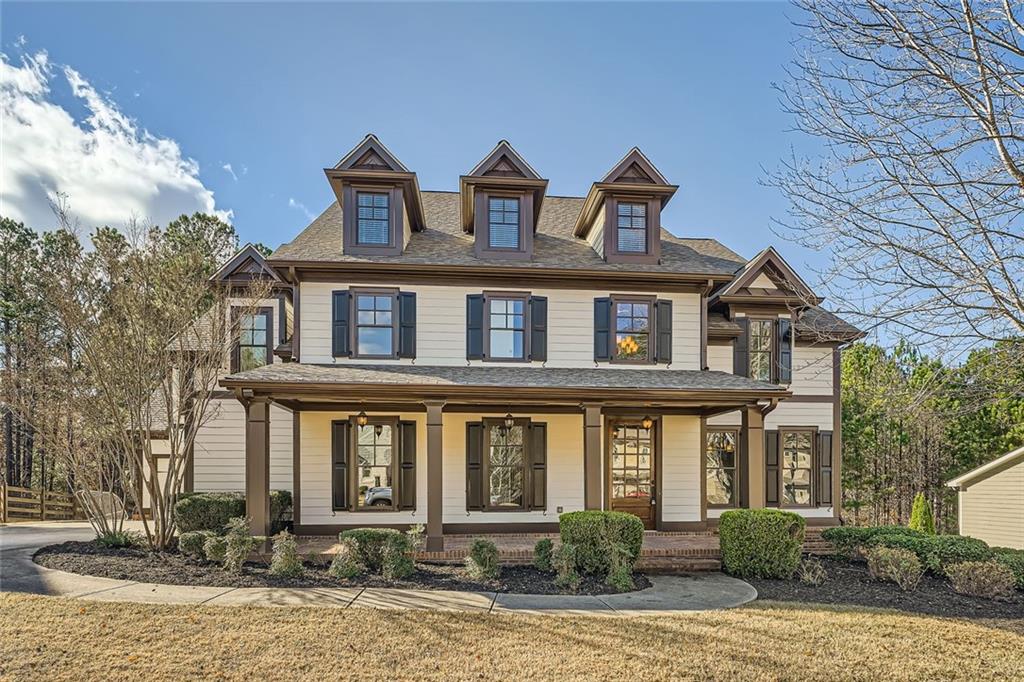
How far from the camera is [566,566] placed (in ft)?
28.0

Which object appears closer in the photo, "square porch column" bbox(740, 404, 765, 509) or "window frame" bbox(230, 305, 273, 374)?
"square porch column" bbox(740, 404, 765, 509)

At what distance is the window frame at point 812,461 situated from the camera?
13.5 m

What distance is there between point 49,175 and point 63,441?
4.82 m

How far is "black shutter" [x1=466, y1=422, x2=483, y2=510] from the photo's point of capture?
1197cm

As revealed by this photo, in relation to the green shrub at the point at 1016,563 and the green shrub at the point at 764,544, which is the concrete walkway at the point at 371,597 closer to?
the green shrub at the point at 764,544

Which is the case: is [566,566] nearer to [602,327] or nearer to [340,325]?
[602,327]

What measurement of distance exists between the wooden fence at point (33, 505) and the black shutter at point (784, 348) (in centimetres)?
2199

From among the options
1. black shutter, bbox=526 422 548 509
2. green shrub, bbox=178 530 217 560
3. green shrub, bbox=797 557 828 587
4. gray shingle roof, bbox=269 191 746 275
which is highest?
gray shingle roof, bbox=269 191 746 275

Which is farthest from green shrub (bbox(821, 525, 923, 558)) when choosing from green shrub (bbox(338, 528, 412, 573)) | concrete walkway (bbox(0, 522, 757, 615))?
green shrub (bbox(338, 528, 412, 573))

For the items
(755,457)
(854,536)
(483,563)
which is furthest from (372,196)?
(854,536)

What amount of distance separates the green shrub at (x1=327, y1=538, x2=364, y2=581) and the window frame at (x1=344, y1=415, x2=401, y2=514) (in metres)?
3.05

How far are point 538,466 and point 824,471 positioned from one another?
716cm

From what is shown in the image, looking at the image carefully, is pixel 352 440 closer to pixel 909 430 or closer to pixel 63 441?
pixel 63 441

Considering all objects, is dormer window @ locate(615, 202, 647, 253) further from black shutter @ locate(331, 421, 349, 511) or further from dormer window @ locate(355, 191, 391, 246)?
black shutter @ locate(331, 421, 349, 511)
